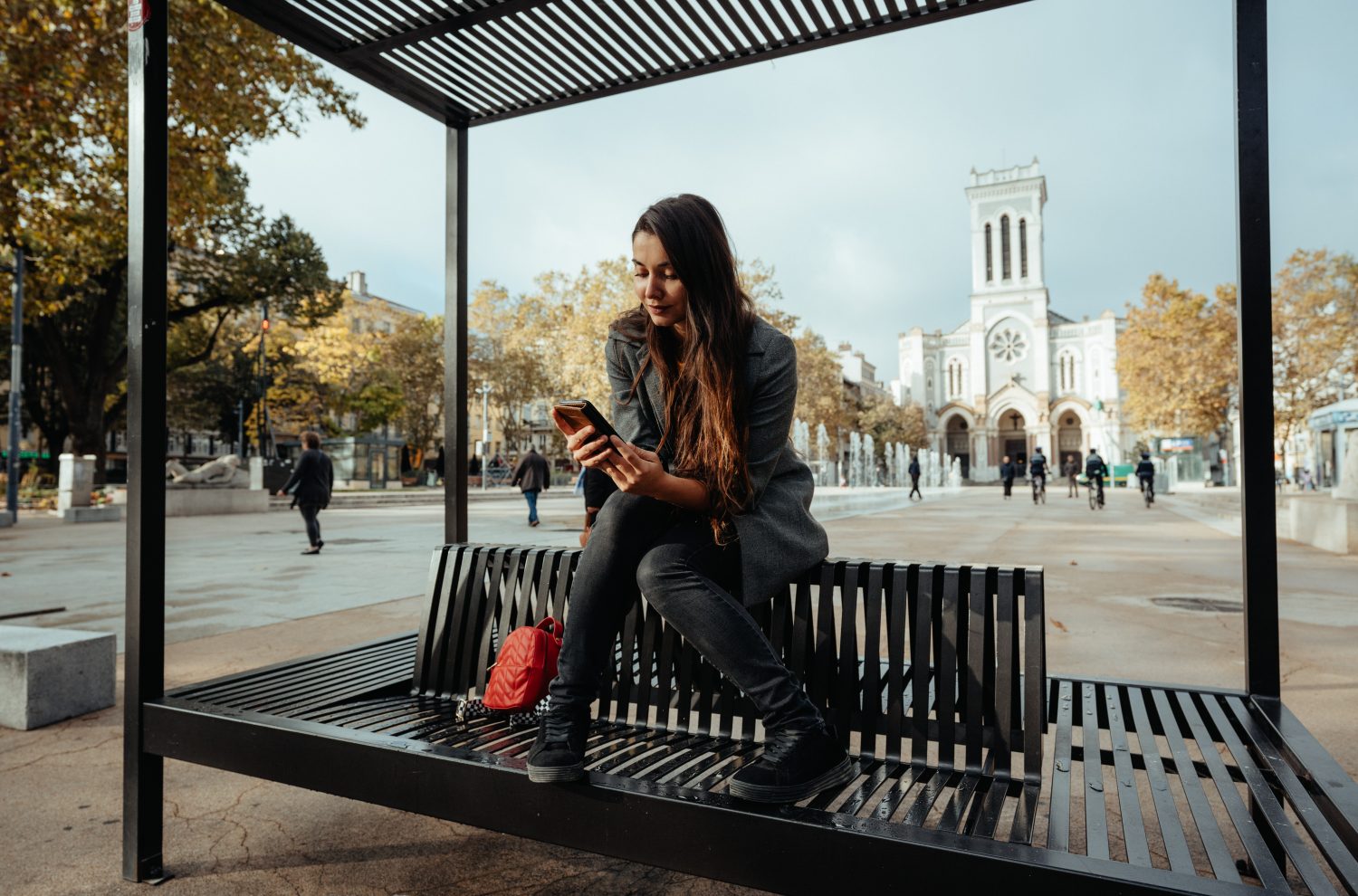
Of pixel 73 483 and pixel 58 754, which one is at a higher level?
pixel 73 483


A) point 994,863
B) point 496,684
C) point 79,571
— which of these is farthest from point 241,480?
point 994,863

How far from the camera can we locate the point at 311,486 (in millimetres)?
11375

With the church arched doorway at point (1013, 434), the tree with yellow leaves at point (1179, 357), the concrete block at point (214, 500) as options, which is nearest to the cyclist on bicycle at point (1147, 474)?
the tree with yellow leaves at point (1179, 357)

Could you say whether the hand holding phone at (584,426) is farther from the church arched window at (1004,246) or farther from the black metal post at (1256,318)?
the church arched window at (1004,246)

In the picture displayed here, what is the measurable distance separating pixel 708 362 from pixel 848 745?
3.27 feet

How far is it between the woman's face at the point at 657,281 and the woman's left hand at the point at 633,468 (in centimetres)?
43

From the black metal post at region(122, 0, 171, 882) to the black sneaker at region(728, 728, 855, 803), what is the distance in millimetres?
1767

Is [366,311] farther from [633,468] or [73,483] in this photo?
[633,468]

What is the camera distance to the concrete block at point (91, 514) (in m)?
17.5

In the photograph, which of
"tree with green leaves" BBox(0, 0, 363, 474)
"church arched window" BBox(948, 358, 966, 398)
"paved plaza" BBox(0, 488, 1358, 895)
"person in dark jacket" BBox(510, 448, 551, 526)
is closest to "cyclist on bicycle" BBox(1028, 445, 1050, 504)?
"paved plaza" BBox(0, 488, 1358, 895)

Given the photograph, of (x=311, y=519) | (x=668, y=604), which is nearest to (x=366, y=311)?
(x=311, y=519)

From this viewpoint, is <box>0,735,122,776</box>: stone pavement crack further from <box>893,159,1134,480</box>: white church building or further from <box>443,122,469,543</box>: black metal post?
<box>893,159,1134,480</box>: white church building

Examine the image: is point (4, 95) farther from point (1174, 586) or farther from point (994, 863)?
point (1174, 586)

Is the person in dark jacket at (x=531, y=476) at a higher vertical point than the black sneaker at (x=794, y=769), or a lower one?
higher
